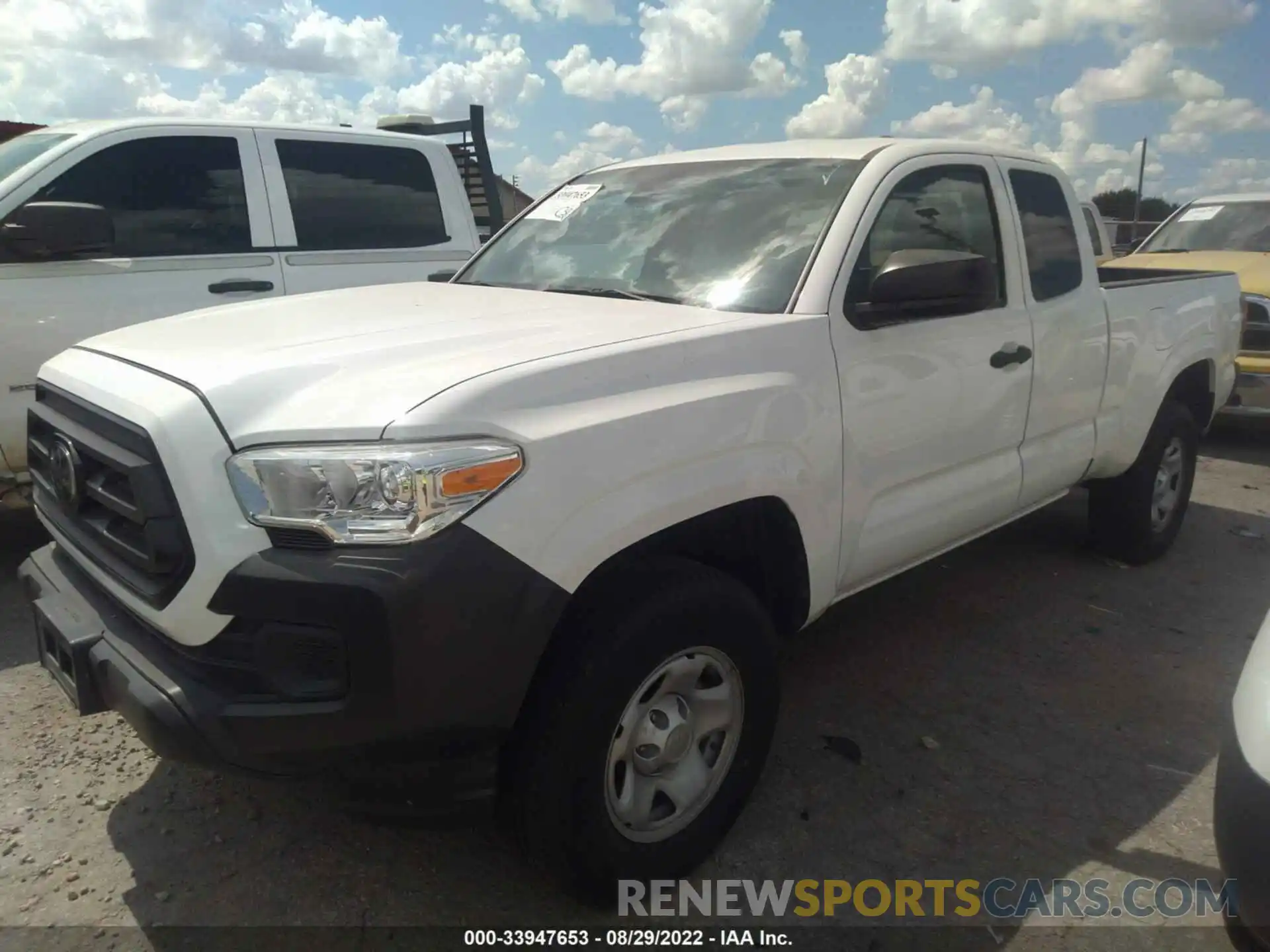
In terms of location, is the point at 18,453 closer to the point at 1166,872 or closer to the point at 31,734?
the point at 31,734

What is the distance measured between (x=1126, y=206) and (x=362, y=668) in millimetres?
48216

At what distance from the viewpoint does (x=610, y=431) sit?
7.03 ft

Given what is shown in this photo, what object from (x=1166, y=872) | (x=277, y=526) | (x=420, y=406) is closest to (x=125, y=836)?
(x=277, y=526)

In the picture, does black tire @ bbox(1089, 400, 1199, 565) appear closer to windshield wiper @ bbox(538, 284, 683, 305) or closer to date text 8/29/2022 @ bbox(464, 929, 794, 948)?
windshield wiper @ bbox(538, 284, 683, 305)

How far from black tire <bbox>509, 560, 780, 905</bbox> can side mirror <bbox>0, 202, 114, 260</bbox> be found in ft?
10.6

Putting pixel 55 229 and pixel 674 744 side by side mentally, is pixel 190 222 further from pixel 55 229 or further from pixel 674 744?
pixel 674 744

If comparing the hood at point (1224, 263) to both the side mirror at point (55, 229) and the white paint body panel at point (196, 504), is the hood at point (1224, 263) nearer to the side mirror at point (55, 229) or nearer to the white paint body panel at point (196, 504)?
the side mirror at point (55, 229)

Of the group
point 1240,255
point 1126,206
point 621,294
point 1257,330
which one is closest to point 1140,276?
point 1257,330

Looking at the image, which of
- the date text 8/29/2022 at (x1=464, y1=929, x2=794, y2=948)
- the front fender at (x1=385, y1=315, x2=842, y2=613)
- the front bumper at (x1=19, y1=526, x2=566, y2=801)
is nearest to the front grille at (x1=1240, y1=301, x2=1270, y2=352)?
the front fender at (x1=385, y1=315, x2=842, y2=613)

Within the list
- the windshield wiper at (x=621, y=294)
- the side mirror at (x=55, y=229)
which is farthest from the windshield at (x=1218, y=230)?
the side mirror at (x=55, y=229)

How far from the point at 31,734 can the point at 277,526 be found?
6.25 feet

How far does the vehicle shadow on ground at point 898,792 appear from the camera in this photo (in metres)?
2.47

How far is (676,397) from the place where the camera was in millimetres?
2322

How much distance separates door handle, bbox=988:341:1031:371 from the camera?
3.39m
